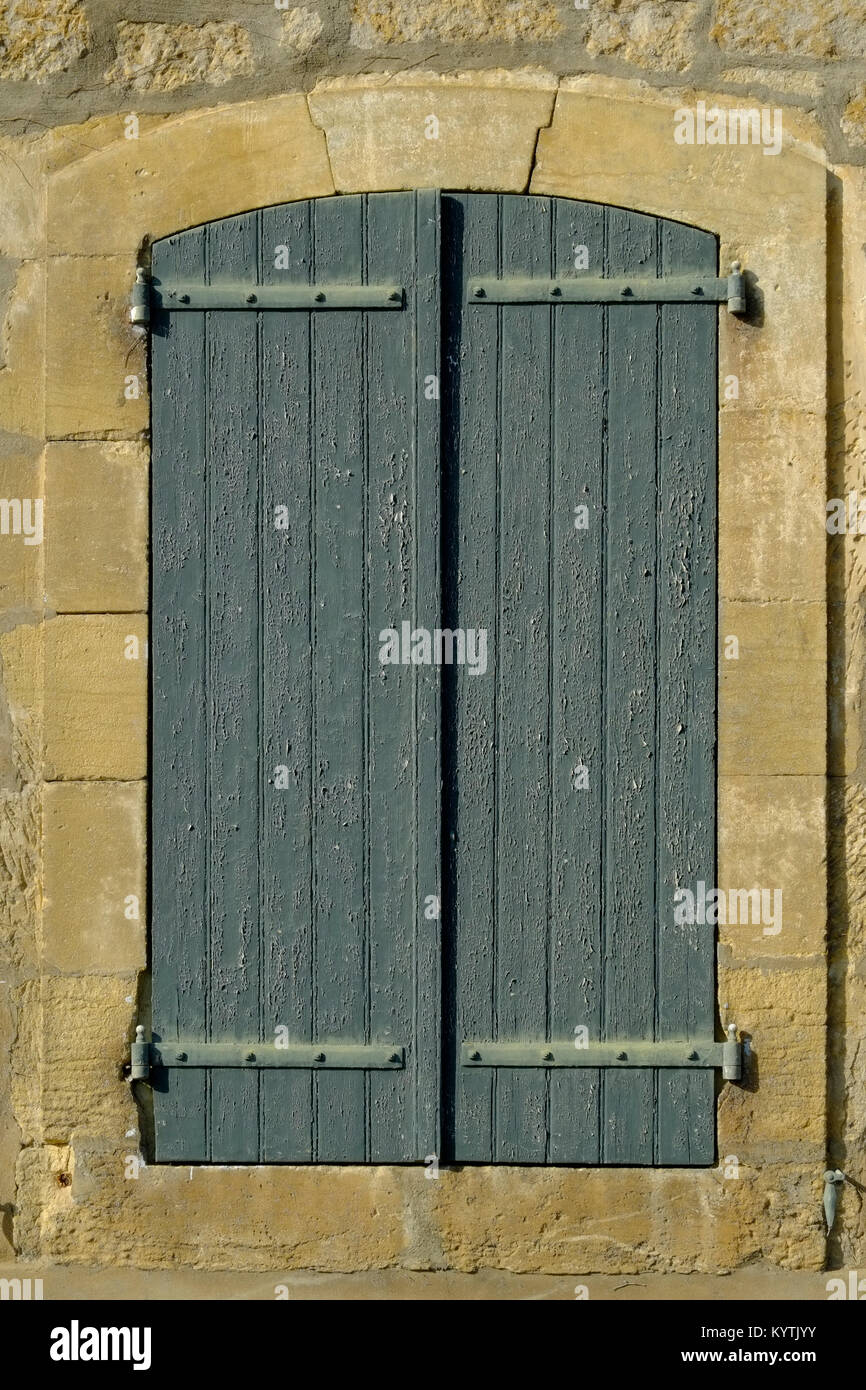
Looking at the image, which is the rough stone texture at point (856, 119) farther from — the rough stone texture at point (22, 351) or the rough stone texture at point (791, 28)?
the rough stone texture at point (22, 351)

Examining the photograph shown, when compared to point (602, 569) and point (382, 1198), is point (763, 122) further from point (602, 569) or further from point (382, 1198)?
point (382, 1198)

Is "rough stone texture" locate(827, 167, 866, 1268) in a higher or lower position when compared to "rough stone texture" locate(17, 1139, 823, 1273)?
higher

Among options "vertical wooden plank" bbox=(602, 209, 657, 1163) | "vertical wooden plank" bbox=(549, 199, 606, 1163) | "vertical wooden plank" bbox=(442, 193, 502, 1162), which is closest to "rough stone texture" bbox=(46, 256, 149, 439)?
"vertical wooden plank" bbox=(442, 193, 502, 1162)

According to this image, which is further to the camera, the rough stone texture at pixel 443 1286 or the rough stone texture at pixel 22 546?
the rough stone texture at pixel 22 546

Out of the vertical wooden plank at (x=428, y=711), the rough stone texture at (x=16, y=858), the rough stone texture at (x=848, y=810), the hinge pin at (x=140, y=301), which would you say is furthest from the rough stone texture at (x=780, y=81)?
the rough stone texture at (x=16, y=858)

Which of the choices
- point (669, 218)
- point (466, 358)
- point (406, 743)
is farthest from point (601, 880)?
point (669, 218)

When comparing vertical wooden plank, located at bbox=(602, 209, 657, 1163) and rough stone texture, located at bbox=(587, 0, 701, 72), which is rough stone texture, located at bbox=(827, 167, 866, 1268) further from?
rough stone texture, located at bbox=(587, 0, 701, 72)
